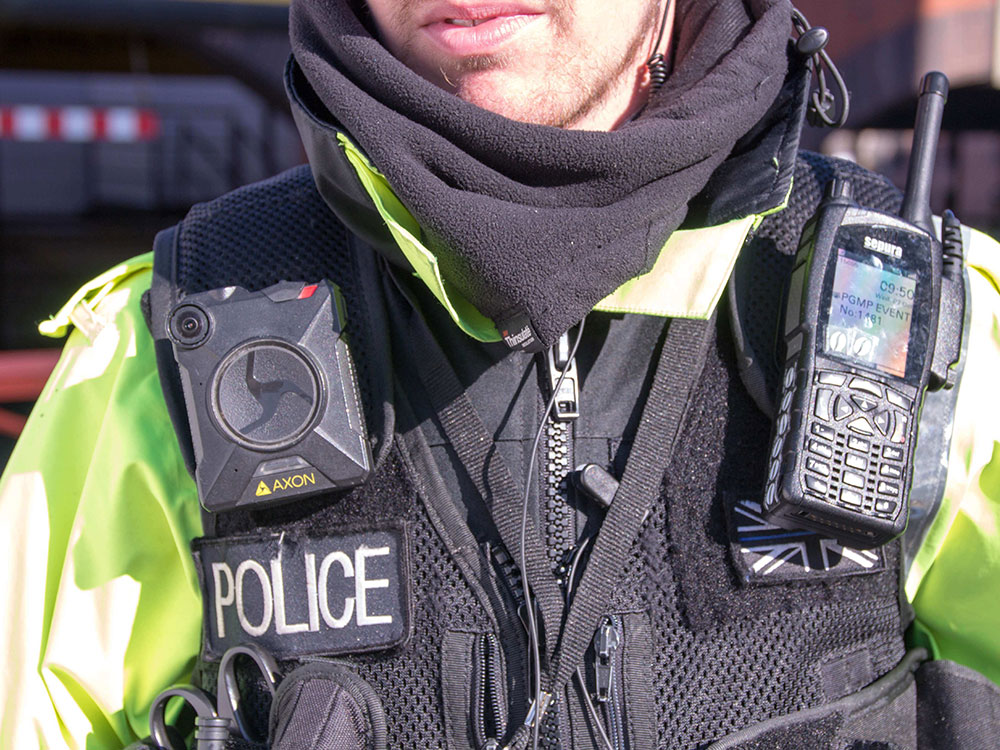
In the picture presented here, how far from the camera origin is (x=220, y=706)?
1.15 metres

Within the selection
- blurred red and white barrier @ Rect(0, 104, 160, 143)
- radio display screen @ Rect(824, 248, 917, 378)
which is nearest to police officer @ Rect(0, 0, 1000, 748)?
radio display screen @ Rect(824, 248, 917, 378)

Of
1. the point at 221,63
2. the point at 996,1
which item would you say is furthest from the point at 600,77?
the point at 221,63

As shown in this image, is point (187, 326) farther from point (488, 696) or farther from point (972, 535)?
point (972, 535)

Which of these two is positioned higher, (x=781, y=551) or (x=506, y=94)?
(x=506, y=94)

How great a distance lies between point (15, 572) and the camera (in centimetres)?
126

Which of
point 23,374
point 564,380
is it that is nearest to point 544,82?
point 564,380

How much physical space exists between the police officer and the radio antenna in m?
0.07

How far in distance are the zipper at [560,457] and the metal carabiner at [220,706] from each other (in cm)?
35

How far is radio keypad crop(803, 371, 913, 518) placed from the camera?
3.59ft

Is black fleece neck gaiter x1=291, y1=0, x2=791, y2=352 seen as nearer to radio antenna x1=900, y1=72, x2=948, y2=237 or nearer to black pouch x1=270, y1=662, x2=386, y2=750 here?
radio antenna x1=900, y1=72, x2=948, y2=237

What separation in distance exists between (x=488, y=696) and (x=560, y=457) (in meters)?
0.28

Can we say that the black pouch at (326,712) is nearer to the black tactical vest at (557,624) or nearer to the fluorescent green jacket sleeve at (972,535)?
the black tactical vest at (557,624)

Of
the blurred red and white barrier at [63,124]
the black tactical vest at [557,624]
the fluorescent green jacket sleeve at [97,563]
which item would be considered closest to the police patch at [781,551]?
the black tactical vest at [557,624]

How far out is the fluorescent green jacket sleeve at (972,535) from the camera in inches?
48.0
